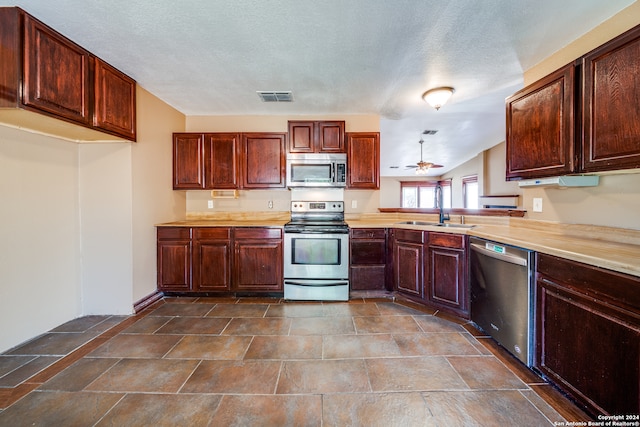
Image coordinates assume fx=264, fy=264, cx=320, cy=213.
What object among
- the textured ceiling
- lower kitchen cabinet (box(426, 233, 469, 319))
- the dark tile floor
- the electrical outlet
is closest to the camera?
the dark tile floor

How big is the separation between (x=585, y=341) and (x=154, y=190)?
12.8 feet

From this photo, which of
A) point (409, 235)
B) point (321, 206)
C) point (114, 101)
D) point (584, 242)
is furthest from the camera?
point (321, 206)

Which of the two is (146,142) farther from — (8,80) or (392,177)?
(392,177)

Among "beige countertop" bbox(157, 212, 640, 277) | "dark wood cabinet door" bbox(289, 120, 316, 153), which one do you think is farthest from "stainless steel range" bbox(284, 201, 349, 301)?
"dark wood cabinet door" bbox(289, 120, 316, 153)

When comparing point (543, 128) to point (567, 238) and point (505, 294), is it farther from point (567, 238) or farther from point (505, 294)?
point (505, 294)

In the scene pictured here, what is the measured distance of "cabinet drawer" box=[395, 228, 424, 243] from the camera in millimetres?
2922

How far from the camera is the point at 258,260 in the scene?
10.6 ft

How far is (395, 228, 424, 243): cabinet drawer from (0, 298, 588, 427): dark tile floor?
82cm

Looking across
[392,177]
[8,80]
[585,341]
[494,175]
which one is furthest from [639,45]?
[392,177]

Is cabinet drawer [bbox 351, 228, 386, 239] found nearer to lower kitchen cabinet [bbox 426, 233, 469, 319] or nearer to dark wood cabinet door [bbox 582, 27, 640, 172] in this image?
lower kitchen cabinet [bbox 426, 233, 469, 319]

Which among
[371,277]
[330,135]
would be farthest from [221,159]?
[371,277]

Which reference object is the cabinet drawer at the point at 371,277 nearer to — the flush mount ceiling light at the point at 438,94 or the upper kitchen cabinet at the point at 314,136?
the upper kitchen cabinet at the point at 314,136

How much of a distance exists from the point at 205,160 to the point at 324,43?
86.5 inches

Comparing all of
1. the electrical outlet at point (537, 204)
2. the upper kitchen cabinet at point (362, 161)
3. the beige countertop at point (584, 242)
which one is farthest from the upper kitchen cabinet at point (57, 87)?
the electrical outlet at point (537, 204)
